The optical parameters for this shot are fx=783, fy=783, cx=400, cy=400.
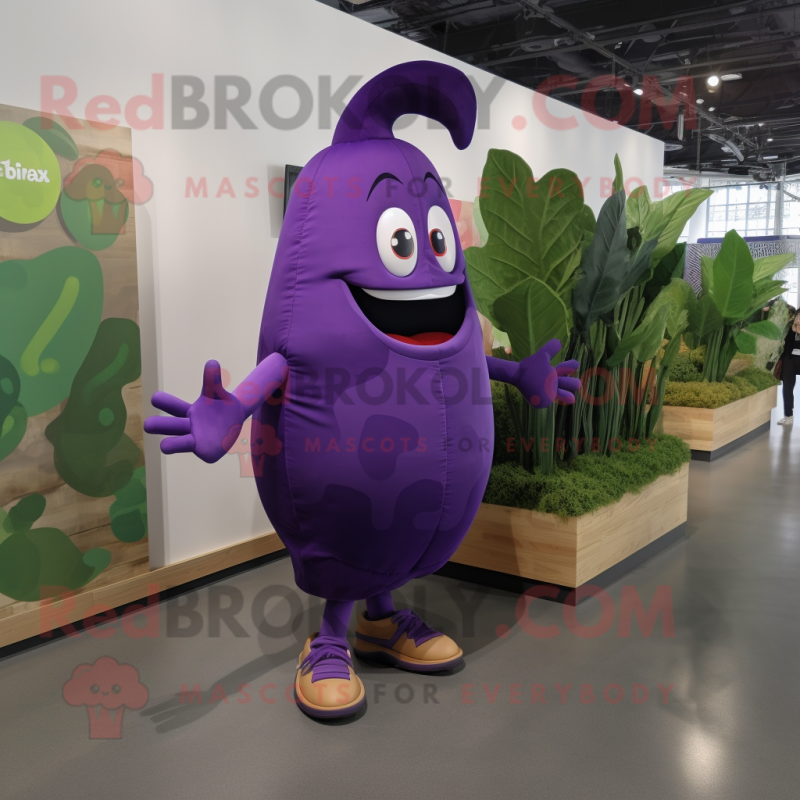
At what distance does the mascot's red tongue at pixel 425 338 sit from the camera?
175 centimetres

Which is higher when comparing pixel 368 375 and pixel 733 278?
pixel 733 278

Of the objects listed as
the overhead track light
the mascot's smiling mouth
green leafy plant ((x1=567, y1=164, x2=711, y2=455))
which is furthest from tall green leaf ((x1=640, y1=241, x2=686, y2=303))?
the overhead track light

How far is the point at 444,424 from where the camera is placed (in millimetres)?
1727

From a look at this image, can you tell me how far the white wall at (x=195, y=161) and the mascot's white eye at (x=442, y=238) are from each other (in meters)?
1.10

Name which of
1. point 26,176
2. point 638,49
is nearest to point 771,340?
point 638,49

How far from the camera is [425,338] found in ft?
5.84

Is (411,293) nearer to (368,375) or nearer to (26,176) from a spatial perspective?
(368,375)

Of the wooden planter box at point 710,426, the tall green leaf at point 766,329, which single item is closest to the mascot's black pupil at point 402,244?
the wooden planter box at point 710,426

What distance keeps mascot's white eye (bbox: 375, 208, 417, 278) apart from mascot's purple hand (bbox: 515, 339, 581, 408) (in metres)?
0.52

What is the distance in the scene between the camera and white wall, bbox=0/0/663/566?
224cm

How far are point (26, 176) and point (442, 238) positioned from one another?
3.72 feet

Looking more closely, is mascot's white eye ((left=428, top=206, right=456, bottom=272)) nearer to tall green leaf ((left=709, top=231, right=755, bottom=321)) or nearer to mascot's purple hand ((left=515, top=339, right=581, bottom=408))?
mascot's purple hand ((left=515, top=339, right=581, bottom=408))

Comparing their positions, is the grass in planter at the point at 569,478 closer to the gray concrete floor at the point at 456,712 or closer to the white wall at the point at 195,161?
the gray concrete floor at the point at 456,712

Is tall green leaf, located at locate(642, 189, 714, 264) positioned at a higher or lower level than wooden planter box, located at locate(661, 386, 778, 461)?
higher
